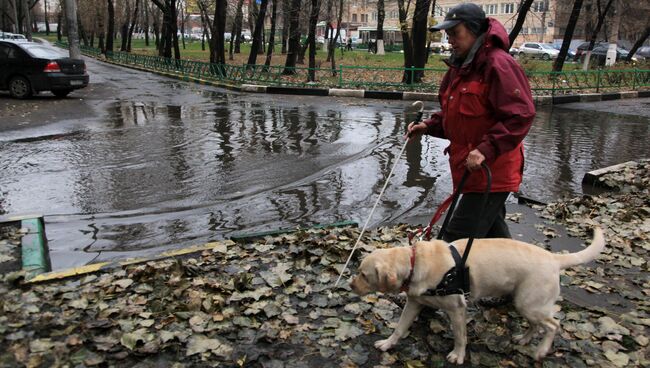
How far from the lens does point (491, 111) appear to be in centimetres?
325

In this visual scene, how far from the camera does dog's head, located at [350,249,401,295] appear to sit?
9.71 feet

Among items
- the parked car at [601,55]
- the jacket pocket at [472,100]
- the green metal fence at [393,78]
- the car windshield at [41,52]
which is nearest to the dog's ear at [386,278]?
the jacket pocket at [472,100]

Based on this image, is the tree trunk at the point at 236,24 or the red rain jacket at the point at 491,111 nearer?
the red rain jacket at the point at 491,111

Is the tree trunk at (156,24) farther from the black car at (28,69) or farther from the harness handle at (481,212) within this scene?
the harness handle at (481,212)

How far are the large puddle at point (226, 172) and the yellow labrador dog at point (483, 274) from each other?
9.60 ft

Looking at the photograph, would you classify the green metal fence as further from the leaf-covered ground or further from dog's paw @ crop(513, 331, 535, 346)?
dog's paw @ crop(513, 331, 535, 346)

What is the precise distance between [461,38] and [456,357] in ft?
6.38

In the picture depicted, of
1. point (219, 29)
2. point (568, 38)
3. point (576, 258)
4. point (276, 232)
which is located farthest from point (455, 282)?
point (568, 38)

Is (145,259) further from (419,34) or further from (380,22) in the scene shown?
(380,22)

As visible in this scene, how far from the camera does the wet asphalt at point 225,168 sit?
5.90 m

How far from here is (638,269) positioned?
15.0 feet

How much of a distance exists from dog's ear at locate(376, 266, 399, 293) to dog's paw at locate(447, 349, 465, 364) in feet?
2.02

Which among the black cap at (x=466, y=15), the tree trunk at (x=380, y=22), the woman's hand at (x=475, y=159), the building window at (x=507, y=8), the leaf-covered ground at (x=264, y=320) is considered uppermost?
the building window at (x=507, y=8)

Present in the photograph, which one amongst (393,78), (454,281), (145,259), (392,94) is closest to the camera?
(454,281)
